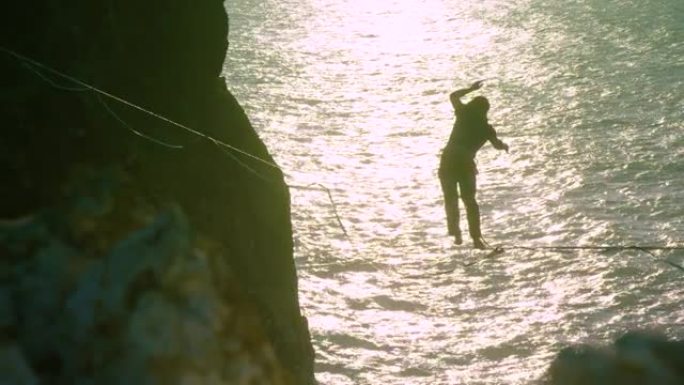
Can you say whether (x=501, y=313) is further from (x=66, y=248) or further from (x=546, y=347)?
(x=66, y=248)

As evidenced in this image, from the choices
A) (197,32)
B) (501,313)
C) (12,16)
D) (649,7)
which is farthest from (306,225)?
(649,7)

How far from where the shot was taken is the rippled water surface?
36.6 m

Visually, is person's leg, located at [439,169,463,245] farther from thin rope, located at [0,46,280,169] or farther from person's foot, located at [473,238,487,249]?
thin rope, located at [0,46,280,169]

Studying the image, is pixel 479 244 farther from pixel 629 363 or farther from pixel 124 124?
pixel 629 363

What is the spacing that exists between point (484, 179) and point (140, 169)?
138 feet

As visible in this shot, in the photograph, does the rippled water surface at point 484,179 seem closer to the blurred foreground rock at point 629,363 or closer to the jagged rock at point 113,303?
the jagged rock at point 113,303

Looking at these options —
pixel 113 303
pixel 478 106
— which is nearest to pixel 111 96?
pixel 113 303

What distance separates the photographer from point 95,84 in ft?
35.2

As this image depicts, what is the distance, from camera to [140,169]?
10406 mm

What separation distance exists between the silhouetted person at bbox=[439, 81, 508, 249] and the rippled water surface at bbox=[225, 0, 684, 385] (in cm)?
1927

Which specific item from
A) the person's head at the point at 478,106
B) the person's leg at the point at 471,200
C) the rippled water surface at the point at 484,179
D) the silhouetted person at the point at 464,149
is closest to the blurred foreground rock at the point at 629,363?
the silhouetted person at the point at 464,149

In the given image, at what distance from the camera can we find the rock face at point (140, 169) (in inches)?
347

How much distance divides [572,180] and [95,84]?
43115 mm

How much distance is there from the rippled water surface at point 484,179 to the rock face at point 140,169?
20507mm
